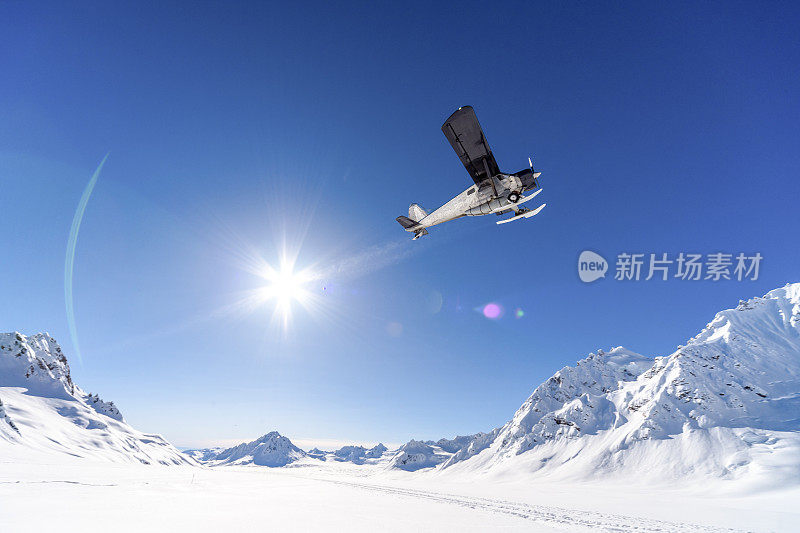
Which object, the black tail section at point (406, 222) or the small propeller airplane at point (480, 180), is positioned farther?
the black tail section at point (406, 222)

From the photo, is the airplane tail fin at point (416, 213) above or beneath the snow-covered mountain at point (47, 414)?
above

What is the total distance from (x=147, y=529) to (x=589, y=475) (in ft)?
488

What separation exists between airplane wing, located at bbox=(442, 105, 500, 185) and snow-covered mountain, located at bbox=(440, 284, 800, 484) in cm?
11092

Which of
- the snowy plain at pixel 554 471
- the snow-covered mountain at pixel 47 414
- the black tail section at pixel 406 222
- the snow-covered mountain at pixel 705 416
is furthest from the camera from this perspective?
the snow-covered mountain at pixel 47 414

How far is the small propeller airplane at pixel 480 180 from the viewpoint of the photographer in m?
19.0

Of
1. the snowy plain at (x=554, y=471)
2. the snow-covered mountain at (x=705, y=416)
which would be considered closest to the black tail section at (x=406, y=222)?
the snowy plain at (x=554, y=471)

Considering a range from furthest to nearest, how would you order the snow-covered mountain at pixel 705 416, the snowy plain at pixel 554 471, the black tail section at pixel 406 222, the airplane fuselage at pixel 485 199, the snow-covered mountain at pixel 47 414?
the snow-covered mountain at pixel 47 414 → the snow-covered mountain at pixel 705 416 → the black tail section at pixel 406 222 → the airplane fuselage at pixel 485 199 → the snowy plain at pixel 554 471

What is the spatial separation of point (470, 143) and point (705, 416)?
500ft

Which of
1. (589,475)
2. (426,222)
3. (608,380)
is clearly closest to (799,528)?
(426,222)

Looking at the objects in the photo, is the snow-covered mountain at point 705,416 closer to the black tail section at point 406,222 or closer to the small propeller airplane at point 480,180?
the small propeller airplane at point 480,180

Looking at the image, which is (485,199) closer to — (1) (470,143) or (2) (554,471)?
(1) (470,143)

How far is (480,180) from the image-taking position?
2234 cm

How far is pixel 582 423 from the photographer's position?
15750 cm

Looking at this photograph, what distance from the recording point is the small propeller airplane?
19.0m
